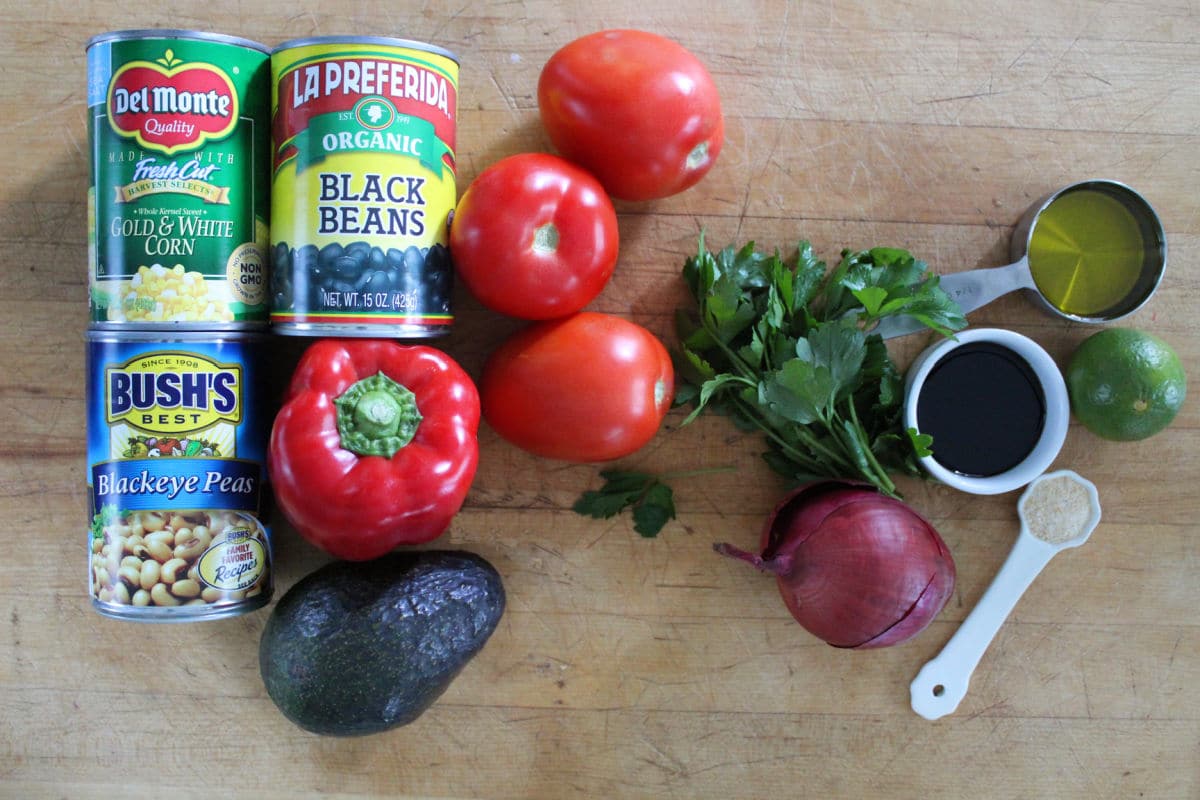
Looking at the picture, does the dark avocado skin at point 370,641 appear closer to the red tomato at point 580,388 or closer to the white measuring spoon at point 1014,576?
the red tomato at point 580,388

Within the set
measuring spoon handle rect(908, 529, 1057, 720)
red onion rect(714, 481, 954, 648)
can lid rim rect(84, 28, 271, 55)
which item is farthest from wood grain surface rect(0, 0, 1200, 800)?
can lid rim rect(84, 28, 271, 55)

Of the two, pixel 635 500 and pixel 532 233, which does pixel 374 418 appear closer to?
pixel 532 233

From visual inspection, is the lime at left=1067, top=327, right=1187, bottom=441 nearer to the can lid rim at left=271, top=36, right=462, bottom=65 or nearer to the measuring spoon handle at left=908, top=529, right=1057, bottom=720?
the measuring spoon handle at left=908, top=529, right=1057, bottom=720

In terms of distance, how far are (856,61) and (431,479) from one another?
0.88m

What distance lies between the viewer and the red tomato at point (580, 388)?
1.04 m

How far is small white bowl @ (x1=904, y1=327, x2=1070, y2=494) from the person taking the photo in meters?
1.17

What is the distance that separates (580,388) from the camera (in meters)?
1.04

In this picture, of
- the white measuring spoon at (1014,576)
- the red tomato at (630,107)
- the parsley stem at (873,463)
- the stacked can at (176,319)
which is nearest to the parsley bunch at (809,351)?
the parsley stem at (873,463)

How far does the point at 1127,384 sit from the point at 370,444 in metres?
1.04

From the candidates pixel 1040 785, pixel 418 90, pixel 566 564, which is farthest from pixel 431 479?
pixel 1040 785

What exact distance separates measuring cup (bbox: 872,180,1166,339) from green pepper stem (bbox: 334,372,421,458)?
0.70m

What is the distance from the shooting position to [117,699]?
124cm

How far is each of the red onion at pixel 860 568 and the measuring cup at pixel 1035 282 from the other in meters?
0.29

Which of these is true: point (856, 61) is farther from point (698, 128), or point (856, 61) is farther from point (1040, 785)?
point (1040, 785)
